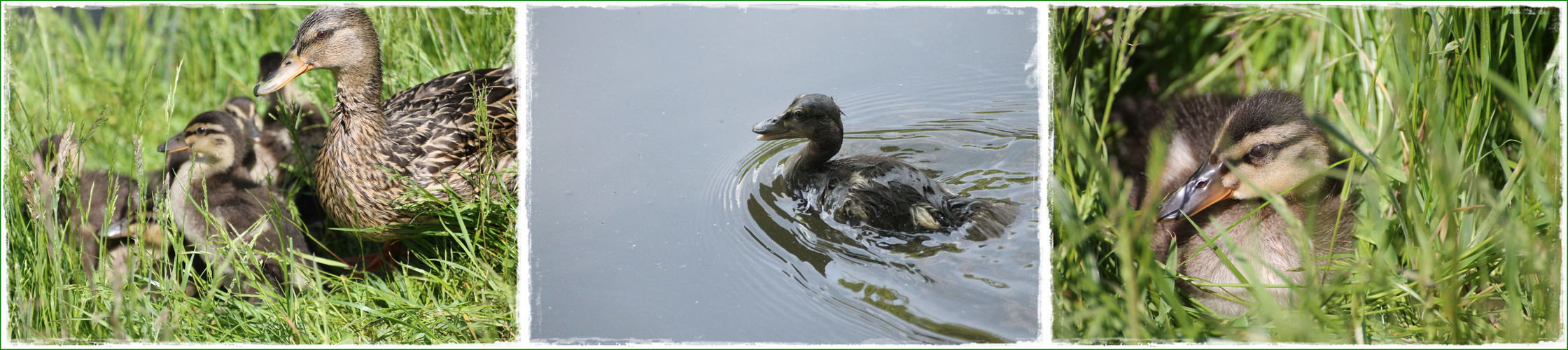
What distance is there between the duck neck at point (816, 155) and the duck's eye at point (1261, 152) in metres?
1.07

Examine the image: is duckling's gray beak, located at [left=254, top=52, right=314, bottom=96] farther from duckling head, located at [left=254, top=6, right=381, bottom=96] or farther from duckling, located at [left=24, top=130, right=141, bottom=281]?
duckling, located at [left=24, top=130, right=141, bottom=281]

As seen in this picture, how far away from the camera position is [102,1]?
177cm

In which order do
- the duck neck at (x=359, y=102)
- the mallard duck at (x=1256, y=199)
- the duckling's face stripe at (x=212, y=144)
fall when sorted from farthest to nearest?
the duckling's face stripe at (x=212, y=144) < the duck neck at (x=359, y=102) < the mallard duck at (x=1256, y=199)

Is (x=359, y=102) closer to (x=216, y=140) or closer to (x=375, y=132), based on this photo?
(x=375, y=132)

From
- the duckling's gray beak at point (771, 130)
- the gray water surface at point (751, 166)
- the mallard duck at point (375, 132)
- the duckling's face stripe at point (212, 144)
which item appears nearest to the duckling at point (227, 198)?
the duckling's face stripe at point (212, 144)

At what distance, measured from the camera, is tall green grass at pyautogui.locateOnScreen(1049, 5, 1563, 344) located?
141 cm

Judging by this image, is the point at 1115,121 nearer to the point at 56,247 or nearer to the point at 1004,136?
the point at 1004,136

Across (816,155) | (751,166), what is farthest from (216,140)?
(816,155)

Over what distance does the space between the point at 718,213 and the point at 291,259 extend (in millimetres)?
1087

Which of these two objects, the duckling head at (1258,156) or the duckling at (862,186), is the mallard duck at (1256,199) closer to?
the duckling head at (1258,156)

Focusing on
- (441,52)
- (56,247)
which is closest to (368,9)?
(441,52)

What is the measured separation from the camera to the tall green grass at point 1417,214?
1408 mm

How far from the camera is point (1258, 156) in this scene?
1.98 meters

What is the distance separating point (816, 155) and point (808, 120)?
0.13m
